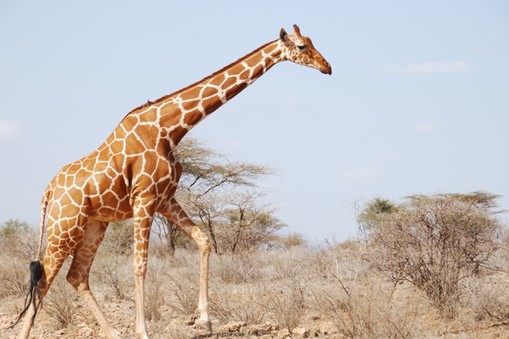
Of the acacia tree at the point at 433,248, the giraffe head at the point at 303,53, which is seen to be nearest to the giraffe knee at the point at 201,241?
the giraffe head at the point at 303,53

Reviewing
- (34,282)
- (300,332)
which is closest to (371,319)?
(300,332)

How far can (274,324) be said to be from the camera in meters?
7.91

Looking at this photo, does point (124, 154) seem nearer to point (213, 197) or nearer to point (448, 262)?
point (448, 262)

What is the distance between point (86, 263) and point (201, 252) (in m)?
1.20

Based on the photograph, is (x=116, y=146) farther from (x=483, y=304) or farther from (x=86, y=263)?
(x=483, y=304)

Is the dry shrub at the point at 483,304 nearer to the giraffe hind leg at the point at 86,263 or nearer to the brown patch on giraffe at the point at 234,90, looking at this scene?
the brown patch on giraffe at the point at 234,90

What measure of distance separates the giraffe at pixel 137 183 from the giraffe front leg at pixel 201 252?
10mm

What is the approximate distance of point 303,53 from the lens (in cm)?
711

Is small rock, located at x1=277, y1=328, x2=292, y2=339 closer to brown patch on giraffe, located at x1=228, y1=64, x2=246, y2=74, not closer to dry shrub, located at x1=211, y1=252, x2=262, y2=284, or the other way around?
brown patch on giraffe, located at x1=228, y1=64, x2=246, y2=74

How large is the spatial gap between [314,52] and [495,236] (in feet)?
22.6

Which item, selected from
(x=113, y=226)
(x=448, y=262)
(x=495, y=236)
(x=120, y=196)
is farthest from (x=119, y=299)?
(x=113, y=226)

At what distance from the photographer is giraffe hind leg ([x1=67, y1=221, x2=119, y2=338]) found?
7082 millimetres

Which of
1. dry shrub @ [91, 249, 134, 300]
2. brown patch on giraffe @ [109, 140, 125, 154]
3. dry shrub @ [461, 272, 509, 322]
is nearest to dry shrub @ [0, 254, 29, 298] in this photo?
dry shrub @ [91, 249, 134, 300]

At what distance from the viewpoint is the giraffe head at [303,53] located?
7.11 m
